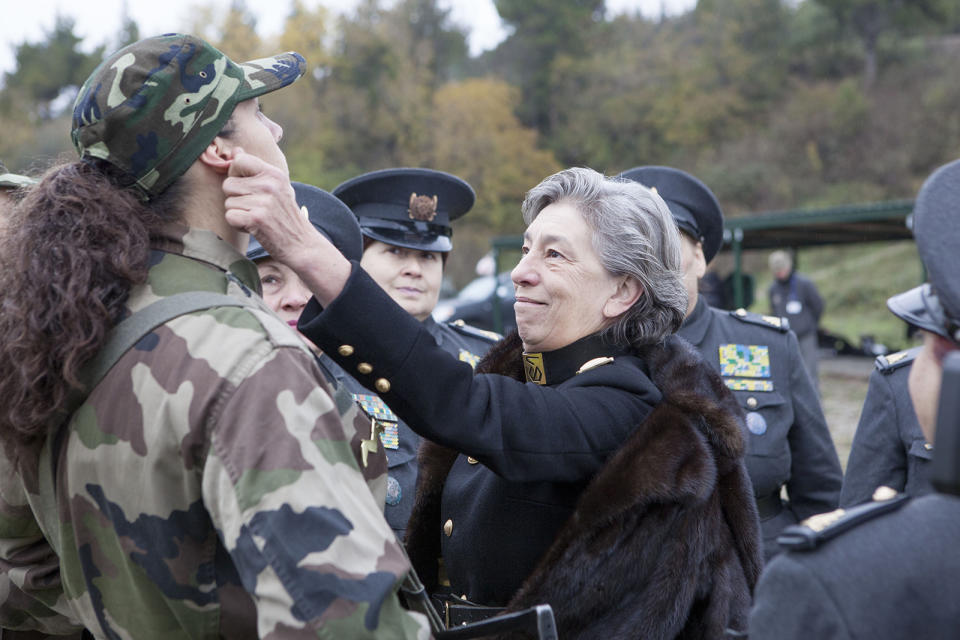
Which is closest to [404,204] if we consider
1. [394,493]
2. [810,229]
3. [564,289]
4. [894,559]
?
[394,493]

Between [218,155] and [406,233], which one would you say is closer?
[218,155]

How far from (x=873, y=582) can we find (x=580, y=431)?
0.81 meters

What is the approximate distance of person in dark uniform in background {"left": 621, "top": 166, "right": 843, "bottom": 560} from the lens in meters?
3.46

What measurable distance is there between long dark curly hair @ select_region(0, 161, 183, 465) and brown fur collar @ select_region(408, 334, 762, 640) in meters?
1.08

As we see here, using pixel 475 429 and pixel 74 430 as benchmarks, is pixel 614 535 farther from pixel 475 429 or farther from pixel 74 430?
pixel 74 430

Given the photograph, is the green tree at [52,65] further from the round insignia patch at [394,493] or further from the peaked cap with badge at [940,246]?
the peaked cap with badge at [940,246]

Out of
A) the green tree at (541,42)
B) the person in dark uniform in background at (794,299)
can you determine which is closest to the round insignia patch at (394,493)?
the person in dark uniform in background at (794,299)

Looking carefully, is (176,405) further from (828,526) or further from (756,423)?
(756,423)

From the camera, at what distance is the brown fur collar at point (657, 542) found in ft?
6.77

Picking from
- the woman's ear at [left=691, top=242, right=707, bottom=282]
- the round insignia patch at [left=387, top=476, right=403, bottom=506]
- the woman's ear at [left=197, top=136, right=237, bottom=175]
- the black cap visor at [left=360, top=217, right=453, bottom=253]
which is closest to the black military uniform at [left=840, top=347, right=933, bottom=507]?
the woman's ear at [left=691, top=242, right=707, bottom=282]

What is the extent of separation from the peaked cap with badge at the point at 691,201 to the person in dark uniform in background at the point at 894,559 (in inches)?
92.5

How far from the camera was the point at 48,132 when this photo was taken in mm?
38188

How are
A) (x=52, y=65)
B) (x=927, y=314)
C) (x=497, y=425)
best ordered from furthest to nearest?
(x=52, y=65)
(x=497, y=425)
(x=927, y=314)

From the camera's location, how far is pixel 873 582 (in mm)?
1337
